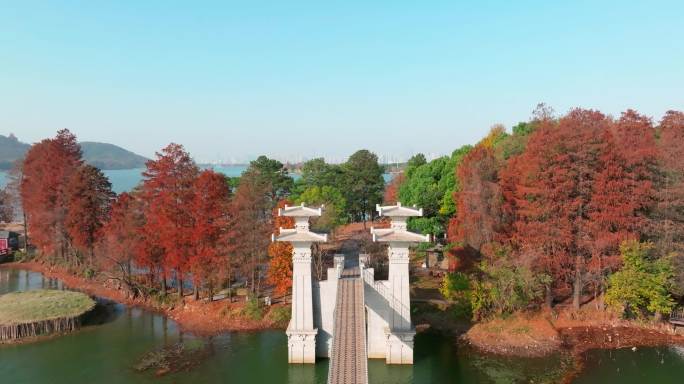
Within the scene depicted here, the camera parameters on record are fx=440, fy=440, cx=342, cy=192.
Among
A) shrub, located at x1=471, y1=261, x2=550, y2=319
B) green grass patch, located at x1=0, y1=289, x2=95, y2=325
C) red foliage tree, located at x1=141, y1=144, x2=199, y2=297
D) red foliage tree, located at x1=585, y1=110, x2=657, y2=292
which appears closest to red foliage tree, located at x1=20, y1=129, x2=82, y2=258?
green grass patch, located at x1=0, y1=289, x2=95, y2=325

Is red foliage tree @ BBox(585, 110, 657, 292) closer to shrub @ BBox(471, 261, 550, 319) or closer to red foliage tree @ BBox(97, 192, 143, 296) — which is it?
shrub @ BBox(471, 261, 550, 319)

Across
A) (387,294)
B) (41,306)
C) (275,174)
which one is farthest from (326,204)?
(41,306)

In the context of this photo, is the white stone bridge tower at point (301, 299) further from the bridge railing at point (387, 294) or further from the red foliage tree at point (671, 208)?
the red foliage tree at point (671, 208)

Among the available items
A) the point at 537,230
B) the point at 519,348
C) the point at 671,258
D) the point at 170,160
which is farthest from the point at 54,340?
the point at 671,258

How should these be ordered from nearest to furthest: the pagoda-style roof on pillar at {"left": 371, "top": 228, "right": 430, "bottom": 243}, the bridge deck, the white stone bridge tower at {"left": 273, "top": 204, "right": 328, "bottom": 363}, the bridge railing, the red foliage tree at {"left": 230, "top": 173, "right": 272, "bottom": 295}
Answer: the bridge deck, the pagoda-style roof on pillar at {"left": 371, "top": 228, "right": 430, "bottom": 243}, the white stone bridge tower at {"left": 273, "top": 204, "right": 328, "bottom": 363}, the bridge railing, the red foliage tree at {"left": 230, "top": 173, "right": 272, "bottom": 295}

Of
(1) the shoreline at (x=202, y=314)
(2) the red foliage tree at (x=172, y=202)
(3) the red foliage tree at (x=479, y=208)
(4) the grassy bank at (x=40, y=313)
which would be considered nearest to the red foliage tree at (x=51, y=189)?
(1) the shoreline at (x=202, y=314)

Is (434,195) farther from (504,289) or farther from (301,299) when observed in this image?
(301,299)
